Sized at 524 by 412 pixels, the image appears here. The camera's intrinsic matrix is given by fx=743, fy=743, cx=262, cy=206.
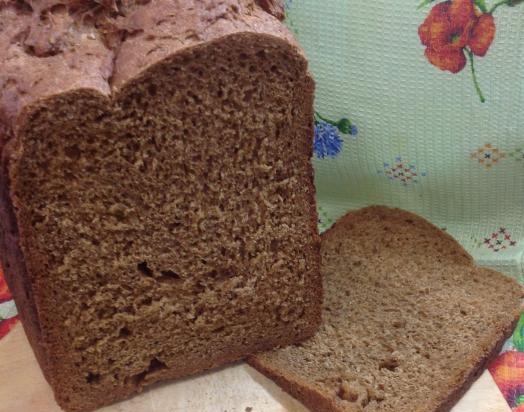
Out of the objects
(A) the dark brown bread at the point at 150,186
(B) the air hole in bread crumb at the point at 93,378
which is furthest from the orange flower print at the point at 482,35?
(B) the air hole in bread crumb at the point at 93,378

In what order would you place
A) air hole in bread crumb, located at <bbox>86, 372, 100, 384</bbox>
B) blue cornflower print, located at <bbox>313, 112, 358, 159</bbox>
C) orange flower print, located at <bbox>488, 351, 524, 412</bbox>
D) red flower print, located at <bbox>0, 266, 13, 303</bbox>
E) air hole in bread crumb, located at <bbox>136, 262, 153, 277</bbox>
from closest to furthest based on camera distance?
air hole in bread crumb, located at <bbox>136, 262, 153, 277</bbox> < air hole in bread crumb, located at <bbox>86, 372, 100, 384</bbox> < orange flower print, located at <bbox>488, 351, 524, 412</bbox> < red flower print, located at <bbox>0, 266, 13, 303</bbox> < blue cornflower print, located at <bbox>313, 112, 358, 159</bbox>

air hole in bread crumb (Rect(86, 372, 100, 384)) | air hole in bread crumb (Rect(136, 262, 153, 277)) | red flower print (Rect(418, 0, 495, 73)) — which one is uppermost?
red flower print (Rect(418, 0, 495, 73))

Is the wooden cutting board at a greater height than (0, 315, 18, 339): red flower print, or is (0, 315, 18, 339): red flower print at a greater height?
the wooden cutting board

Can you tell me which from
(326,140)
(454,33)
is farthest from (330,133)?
(454,33)

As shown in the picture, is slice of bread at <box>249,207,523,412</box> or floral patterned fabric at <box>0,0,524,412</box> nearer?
slice of bread at <box>249,207,523,412</box>

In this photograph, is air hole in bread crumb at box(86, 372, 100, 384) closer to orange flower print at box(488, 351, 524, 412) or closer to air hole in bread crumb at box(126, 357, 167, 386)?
air hole in bread crumb at box(126, 357, 167, 386)

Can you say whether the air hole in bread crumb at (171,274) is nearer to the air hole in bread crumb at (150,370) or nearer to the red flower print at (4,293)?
the air hole in bread crumb at (150,370)

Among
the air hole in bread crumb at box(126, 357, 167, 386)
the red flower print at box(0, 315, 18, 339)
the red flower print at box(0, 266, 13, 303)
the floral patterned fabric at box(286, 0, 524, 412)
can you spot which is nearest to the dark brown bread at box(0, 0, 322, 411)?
the air hole in bread crumb at box(126, 357, 167, 386)

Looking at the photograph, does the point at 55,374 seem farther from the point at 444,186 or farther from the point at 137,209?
the point at 444,186
